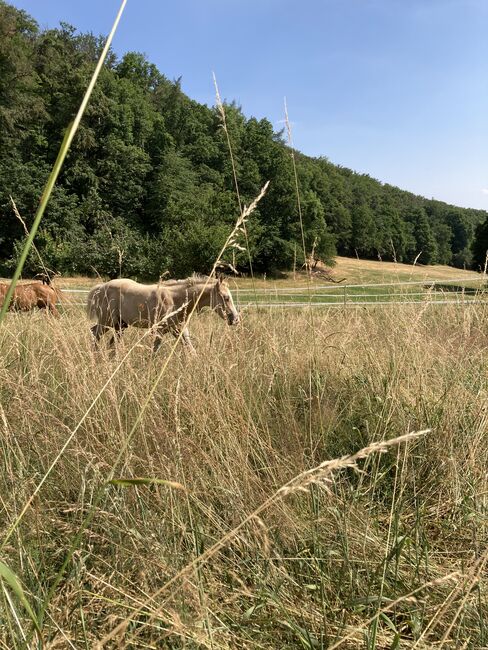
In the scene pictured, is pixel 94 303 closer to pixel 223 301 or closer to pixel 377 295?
pixel 223 301

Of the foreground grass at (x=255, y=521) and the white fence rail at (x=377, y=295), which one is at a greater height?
the white fence rail at (x=377, y=295)

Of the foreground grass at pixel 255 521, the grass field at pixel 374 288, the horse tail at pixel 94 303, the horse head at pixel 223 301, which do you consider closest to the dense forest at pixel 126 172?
the grass field at pixel 374 288

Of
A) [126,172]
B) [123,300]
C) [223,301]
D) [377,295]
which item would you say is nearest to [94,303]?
[123,300]

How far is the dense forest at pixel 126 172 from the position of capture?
37.8m

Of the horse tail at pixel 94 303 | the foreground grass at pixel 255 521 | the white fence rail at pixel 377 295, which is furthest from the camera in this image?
the horse tail at pixel 94 303

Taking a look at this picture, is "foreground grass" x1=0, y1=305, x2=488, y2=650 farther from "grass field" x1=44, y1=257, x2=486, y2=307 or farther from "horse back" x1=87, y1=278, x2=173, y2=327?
"horse back" x1=87, y1=278, x2=173, y2=327

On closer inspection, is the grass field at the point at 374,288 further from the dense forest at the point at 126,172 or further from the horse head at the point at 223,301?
the dense forest at the point at 126,172

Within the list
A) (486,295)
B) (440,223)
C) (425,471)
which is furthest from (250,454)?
(440,223)

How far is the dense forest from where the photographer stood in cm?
3784

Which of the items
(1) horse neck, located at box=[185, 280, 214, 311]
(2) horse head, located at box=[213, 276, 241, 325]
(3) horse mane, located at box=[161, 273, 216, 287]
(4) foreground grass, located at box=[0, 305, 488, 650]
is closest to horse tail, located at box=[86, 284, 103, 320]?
(3) horse mane, located at box=[161, 273, 216, 287]

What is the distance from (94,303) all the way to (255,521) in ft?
14.1

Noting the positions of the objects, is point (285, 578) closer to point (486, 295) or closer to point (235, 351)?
point (235, 351)

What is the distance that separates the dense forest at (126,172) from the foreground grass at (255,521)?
27792 millimetres

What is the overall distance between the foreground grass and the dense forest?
91.2 feet
